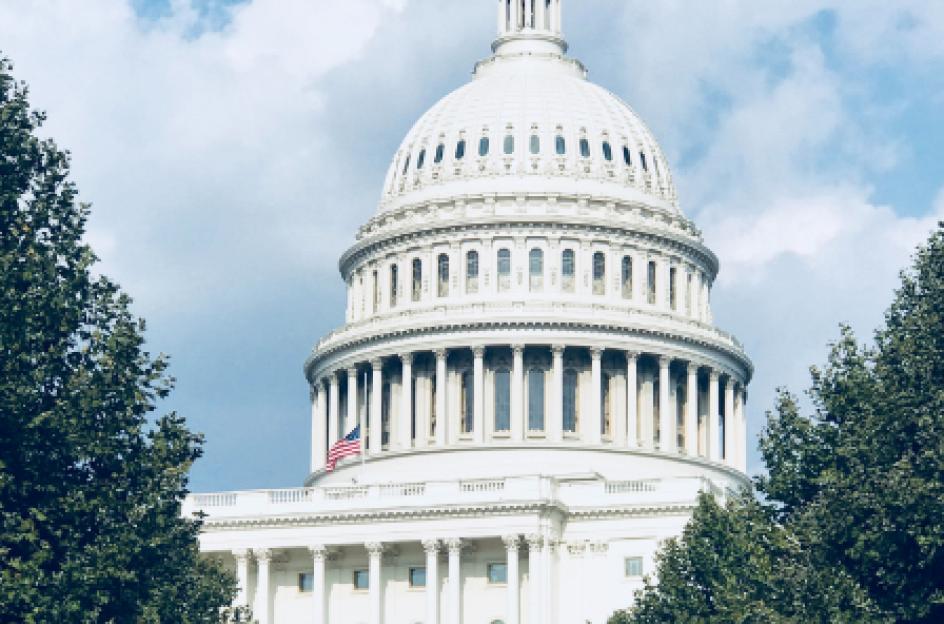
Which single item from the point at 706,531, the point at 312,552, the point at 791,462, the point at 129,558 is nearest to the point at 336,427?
the point at 312,552

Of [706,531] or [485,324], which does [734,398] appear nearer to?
[485,324]

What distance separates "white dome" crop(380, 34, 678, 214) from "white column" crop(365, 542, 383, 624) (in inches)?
1311

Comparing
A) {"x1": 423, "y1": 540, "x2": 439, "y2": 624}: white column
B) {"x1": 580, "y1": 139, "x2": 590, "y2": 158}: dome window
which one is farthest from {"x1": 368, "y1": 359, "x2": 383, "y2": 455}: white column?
{"x1": 423, "y1": 540, "x2": 439, "y2": 624}: white column

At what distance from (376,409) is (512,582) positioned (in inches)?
1051

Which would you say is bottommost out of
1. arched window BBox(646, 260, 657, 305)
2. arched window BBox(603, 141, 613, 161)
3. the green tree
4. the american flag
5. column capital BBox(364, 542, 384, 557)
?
the green tree

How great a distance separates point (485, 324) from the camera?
15762 cm

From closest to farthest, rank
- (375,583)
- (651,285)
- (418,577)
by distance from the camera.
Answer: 1. (375,583)
2. (418,577)
3. (651,285)

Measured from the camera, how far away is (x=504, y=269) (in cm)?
16250

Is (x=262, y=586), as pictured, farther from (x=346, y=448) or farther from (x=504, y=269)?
(x=504, y=269)

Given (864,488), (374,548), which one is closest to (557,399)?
(374,548)

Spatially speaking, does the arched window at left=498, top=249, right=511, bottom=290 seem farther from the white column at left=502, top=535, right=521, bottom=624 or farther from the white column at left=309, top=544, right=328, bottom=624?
the white column at left=502, top=535, right=521, bottom=624

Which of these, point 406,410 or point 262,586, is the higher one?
point 406,410

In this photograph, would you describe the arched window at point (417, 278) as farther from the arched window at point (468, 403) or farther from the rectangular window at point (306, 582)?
the rectangular window at point (306, 582)

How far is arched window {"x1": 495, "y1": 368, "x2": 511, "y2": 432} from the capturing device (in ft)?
515
